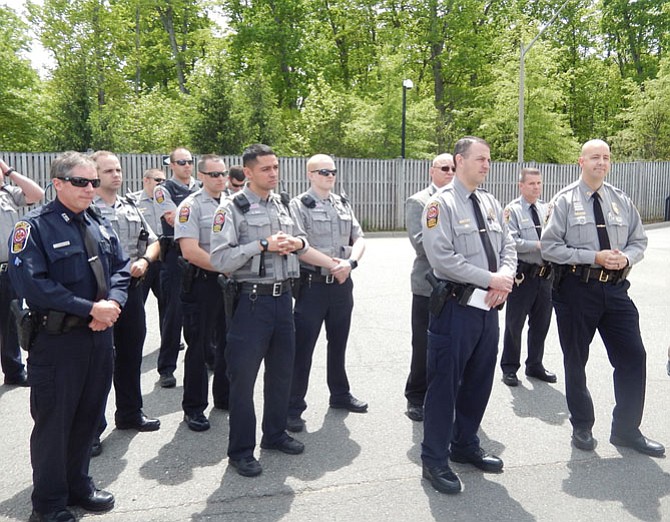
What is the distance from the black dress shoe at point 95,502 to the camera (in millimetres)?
3512

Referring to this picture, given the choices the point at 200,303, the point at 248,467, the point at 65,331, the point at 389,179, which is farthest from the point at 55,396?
the point at 389,179

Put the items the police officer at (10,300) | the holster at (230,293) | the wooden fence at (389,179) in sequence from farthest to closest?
the wooden fence at (389,179) → the police officer at (10,300) → the holster at (230,293)

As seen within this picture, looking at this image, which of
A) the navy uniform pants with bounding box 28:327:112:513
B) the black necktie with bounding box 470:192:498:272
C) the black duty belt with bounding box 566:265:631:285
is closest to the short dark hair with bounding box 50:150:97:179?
the navy uniform pants with bounding box 28:327:112:513

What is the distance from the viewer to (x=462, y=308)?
3.86m

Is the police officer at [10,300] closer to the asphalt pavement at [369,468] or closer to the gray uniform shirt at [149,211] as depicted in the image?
the asphalt pavement at [369,468]

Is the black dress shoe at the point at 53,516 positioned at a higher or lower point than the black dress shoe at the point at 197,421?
higher

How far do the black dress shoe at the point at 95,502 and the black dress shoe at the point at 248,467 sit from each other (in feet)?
2.50

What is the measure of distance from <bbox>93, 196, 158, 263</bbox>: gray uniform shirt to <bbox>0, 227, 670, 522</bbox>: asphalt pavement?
50.7 inches

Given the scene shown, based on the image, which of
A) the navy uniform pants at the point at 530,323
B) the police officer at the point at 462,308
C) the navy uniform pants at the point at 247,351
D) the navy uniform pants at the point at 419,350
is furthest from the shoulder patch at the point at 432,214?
the navy uniform pants at the point at 530,323

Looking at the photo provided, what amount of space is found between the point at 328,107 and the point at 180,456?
2178 cm

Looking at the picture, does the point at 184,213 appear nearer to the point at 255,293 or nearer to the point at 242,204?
the point at 242,204

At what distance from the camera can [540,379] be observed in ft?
19.5

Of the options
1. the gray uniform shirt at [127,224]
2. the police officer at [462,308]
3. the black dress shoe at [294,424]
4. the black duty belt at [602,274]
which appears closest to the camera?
the police officer at [462,308]

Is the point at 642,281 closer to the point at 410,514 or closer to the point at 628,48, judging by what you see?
the point at 410,514
